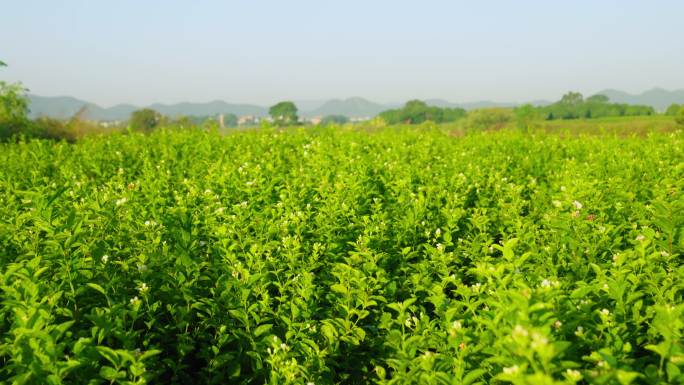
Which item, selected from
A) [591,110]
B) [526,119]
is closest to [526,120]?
[526,119]

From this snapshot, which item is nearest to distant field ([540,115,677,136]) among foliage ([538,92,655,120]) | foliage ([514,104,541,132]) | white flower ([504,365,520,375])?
foliage ([514,104,541,132])

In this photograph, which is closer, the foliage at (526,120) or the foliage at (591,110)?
the foliage at (526,120)

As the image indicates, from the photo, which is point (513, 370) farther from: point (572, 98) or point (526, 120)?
point (572, 98)

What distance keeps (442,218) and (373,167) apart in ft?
8.17

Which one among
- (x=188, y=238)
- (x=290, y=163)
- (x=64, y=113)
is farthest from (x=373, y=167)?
(x=64, y=113)

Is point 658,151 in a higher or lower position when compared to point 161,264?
higher

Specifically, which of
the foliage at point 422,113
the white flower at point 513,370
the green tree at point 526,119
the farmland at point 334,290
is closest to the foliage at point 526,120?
the green tree at point 526,119

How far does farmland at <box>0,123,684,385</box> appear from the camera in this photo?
7.84 feet

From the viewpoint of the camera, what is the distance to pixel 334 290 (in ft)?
12.1

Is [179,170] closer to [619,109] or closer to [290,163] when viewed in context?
[290,163]

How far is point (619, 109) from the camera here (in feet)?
319

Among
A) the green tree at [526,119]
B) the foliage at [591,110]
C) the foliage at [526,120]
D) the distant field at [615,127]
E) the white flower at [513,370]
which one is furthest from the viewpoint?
the foliage at [591,110]

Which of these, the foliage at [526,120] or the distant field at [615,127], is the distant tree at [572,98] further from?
the distant field at [615,127]

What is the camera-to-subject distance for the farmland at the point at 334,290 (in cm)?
239
